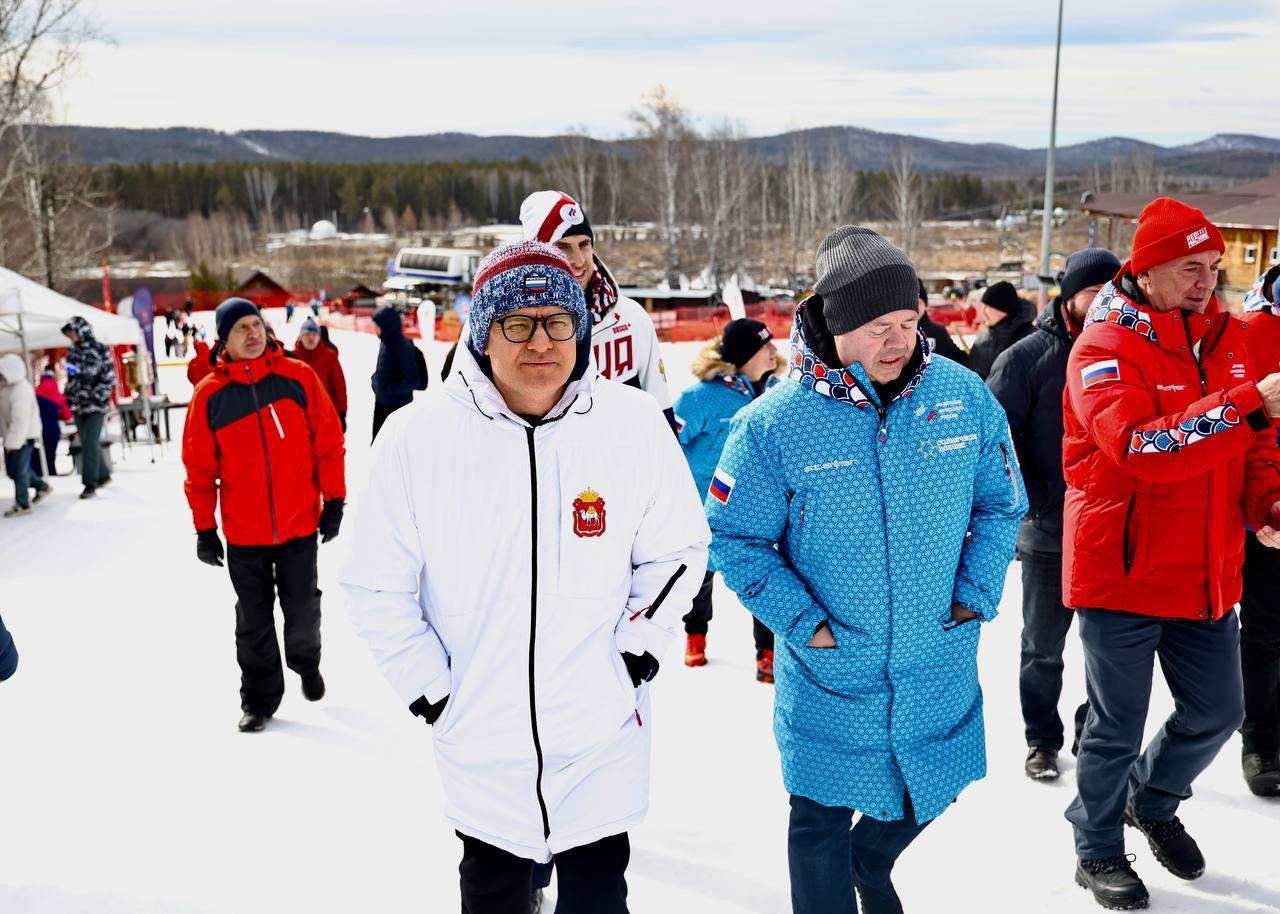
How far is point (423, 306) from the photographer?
18875mm

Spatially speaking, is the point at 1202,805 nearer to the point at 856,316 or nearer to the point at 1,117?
the point at 856,316

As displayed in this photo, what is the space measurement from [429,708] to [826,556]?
3.05 feet

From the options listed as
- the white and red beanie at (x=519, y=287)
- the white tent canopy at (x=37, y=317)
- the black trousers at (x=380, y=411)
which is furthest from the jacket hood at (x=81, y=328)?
the white and red beanie at (x=519, y=287)

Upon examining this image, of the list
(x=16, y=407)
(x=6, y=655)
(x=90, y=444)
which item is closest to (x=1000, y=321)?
(x=6, y=655)

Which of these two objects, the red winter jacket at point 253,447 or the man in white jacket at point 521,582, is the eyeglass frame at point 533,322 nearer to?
the man in white jacket at point 521,582

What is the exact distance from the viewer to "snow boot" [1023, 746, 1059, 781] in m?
4.02

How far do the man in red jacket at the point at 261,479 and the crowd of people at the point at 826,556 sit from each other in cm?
145

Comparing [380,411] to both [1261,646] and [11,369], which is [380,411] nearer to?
[11,369]

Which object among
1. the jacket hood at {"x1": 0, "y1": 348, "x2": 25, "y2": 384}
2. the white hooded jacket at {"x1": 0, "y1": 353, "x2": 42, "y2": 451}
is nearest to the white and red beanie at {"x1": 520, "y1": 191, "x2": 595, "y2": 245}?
the white hooded jacket at {"x1": 0, "y1": 353, "x2": 42, "y2": 451}

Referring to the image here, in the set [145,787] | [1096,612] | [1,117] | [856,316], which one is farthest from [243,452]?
[1,117]

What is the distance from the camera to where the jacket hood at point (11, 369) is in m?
10.0

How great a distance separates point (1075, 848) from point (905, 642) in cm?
128

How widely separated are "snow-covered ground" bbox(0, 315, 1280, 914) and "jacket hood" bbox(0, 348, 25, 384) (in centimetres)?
455

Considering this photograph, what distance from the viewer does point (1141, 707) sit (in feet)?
10.3
